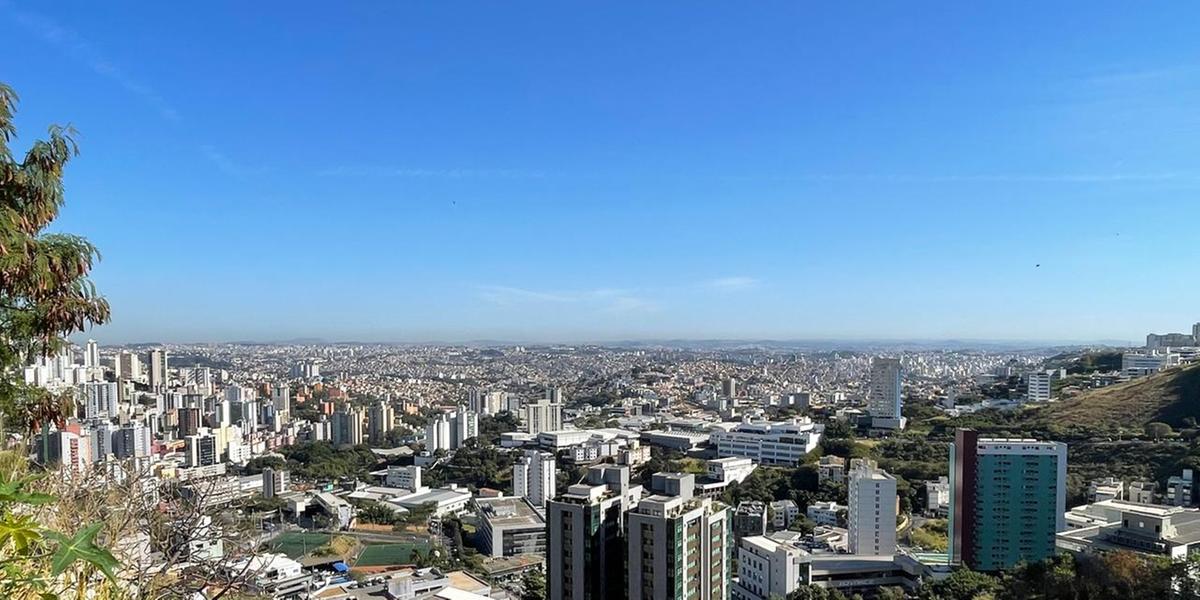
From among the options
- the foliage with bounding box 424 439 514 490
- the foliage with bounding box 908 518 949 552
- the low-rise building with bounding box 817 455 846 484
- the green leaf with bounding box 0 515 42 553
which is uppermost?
the green leaf with bounding box 0 515 42 553

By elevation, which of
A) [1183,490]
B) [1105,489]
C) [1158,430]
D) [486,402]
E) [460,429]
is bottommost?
[460,429]

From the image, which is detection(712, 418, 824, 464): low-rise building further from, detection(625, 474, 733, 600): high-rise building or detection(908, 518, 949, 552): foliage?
detection(625, 474, 733, 600): high-rise building

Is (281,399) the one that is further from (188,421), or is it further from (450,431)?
(450,431)

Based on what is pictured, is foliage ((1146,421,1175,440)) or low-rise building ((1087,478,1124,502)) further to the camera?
foliage ((1146,421,1175,440))

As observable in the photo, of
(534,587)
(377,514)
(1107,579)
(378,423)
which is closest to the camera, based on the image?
(1107,579)

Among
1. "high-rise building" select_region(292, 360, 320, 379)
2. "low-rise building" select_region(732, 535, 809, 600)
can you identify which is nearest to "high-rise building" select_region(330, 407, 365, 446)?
"low-rise building" select_region(732, 535, 809, 600)

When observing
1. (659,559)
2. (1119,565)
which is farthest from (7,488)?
(1119,565)

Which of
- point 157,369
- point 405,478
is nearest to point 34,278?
point 405,478
